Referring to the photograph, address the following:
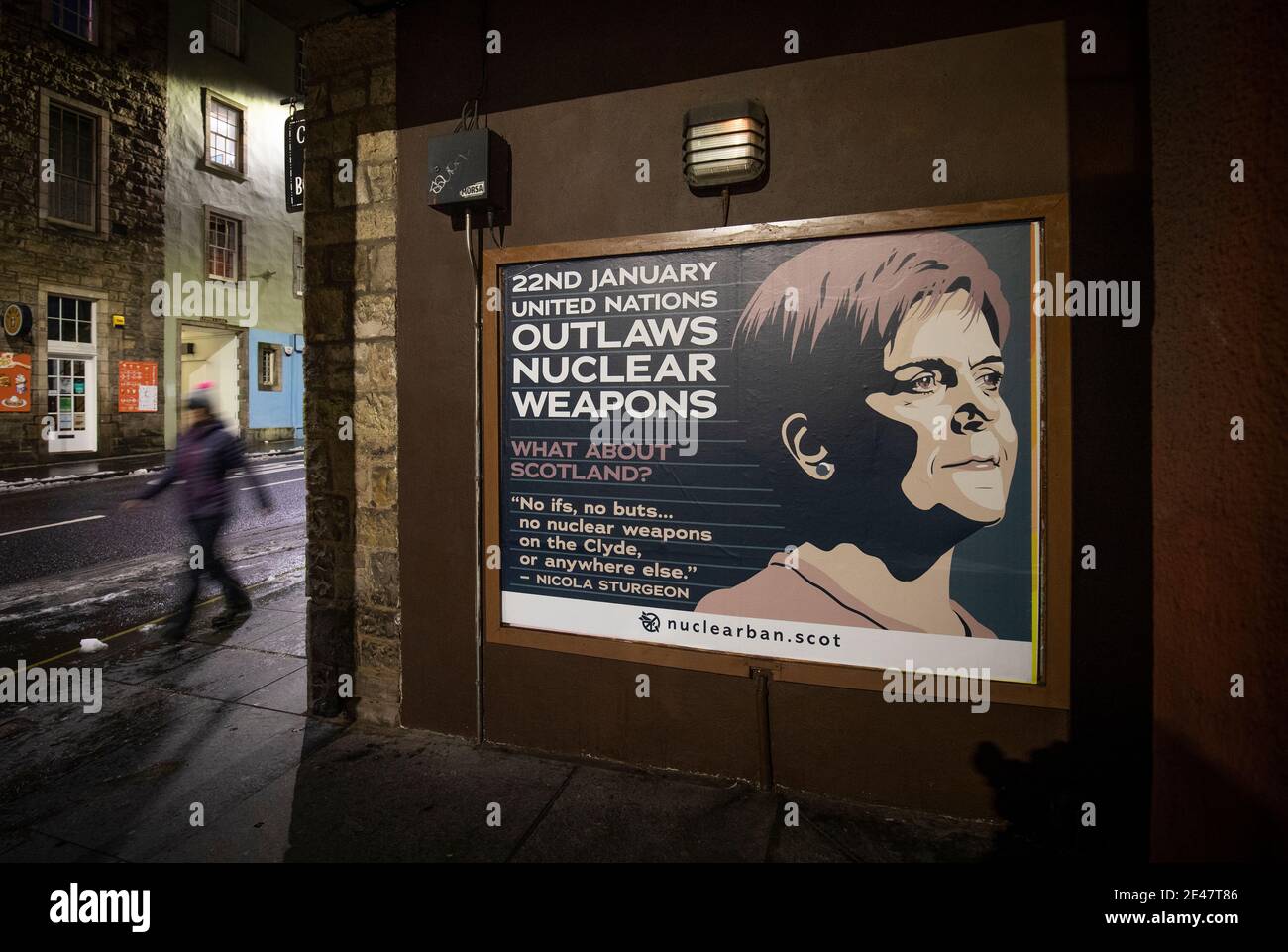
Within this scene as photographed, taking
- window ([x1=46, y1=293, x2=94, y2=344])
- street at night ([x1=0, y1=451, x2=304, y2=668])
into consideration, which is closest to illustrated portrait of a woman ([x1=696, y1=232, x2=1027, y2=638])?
street at night ([x1=0, y1=451, x2=304, y2=668])

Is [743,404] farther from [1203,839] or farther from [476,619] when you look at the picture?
[1203,839]

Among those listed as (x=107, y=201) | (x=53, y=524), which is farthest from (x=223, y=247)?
(x=53, y=524)

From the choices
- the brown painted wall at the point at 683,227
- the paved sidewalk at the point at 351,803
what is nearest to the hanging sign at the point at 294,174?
the brown painted wall at the point at 683,227

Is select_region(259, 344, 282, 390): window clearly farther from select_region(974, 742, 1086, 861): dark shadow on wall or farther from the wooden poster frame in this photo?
select_region(974, 742, 1086, 861): dark shadow on wall

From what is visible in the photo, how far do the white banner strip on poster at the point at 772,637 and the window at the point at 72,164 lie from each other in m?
20.6

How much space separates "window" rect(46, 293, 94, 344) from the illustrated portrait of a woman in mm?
Result: 20825

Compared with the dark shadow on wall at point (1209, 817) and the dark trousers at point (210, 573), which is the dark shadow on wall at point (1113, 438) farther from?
the dark trousers at point (210, 573)

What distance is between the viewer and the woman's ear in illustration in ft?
10.0

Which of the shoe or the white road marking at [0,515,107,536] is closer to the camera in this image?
the shoe

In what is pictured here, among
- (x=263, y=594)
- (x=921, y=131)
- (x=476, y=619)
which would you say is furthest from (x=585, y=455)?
(x=263, y=594)

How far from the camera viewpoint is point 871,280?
2.96m

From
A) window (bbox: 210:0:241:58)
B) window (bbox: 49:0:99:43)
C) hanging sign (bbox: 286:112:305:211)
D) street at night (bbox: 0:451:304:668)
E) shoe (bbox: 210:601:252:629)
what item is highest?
window (bbox: 210:0:241:58)

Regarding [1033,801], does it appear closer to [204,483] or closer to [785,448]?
[785,448]

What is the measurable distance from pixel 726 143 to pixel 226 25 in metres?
26.0
